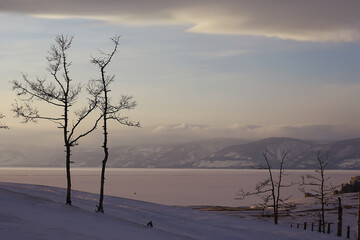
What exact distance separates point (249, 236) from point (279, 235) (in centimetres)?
406

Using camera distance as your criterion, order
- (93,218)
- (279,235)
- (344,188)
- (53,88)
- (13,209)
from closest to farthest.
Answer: (13,209), (93,218), (53,88), (279,235), (344,188)

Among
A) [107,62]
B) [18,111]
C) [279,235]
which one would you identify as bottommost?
[279,235]

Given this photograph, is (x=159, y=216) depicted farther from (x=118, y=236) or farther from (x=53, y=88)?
(x=118, y=236)

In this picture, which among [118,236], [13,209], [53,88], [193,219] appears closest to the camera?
[118,236]

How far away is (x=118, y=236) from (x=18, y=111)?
64.7 feet

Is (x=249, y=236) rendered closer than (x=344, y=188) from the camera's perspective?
Yes

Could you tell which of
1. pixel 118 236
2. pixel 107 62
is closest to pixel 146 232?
pixel 118 236

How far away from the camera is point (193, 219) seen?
166ft

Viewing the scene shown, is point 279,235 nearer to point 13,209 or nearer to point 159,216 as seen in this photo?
point 159,216

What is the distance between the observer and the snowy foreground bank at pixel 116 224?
81.1 feet

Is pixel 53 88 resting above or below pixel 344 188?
above

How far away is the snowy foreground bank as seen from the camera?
24.7 m

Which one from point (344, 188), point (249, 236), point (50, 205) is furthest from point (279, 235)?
point (344, 188)

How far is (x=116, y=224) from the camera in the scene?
112ft
